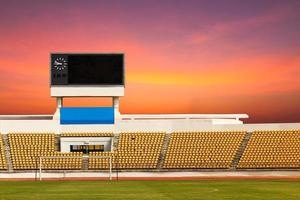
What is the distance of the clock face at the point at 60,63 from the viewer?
200ft

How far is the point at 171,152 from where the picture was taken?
196 feet

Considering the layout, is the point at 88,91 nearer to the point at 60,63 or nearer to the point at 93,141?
the point at 60,63

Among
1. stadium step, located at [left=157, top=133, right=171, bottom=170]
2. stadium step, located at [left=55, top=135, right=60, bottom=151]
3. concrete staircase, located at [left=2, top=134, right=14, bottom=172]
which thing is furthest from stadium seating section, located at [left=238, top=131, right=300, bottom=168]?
concrete staircase, located at [left=2, top=134, right=14, bottom=172]

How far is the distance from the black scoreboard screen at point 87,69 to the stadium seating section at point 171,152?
674cm

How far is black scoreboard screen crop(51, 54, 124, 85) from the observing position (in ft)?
199

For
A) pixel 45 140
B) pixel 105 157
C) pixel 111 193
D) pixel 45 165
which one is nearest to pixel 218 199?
pixel 111 193

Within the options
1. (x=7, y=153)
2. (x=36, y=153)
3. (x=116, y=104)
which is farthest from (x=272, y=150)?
(x=7, y=153)

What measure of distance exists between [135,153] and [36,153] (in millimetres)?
11382

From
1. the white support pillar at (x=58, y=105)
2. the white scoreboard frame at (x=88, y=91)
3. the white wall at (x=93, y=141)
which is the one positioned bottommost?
the white wall at (x=93, y=141)

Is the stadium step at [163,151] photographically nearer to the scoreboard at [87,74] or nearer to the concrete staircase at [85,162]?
the scoreboard at [87,74]

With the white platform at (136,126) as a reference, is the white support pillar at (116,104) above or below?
above

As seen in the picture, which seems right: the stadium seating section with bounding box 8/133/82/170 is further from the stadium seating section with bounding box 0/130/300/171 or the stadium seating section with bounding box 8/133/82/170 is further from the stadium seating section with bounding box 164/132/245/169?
the stadium seating section with bounding box 164/132/245/169

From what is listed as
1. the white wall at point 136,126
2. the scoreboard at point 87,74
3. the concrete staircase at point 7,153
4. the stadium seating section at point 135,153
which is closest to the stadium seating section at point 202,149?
the white wall at point 136,126

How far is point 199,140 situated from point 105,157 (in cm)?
1265
